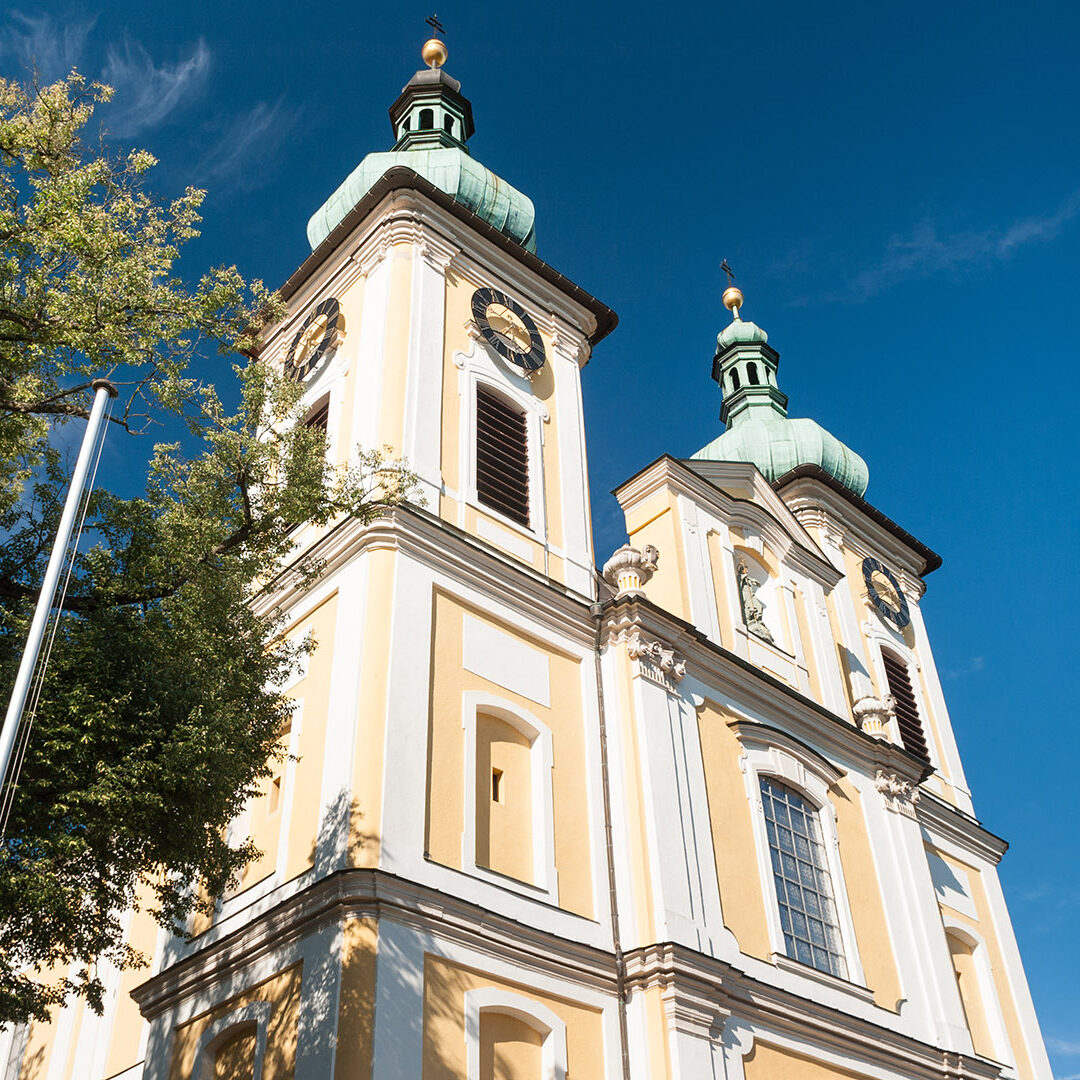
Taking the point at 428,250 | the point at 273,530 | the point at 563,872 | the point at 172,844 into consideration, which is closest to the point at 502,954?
the point at 563,872

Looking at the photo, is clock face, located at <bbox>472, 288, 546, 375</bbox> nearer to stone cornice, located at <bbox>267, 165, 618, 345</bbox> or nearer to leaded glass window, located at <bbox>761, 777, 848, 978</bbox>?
stone cornice, located at <bbox>267, 165, 618, 345</bbox>

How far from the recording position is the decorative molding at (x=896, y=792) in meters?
21.0

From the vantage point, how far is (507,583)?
655 inches

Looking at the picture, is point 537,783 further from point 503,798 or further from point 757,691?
point 757,691

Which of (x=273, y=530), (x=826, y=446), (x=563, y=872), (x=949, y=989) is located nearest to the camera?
(x=273, y=530)

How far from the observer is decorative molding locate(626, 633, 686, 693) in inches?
673

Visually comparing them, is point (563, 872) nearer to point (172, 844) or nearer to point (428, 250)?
point (172, 844)

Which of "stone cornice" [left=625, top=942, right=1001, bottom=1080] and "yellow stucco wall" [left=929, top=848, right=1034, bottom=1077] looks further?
"yellow stucco wall" [left=929, top=848, right=1034, bottom=1077]

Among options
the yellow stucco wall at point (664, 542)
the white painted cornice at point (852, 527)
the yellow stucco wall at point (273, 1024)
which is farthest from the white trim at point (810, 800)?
the white painted cornice at point (852, 527)

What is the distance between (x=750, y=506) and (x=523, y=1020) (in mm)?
11817

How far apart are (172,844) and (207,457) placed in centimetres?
393

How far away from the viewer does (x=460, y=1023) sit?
40.4 feet

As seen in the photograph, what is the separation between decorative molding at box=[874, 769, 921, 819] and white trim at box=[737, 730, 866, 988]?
1.58m

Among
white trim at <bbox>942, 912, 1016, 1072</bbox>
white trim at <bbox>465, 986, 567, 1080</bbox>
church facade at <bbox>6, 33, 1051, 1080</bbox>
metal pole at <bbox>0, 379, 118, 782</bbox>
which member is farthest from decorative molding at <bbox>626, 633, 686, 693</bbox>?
metal pole at <bbox>0, 379, 118, 782</bbox>
